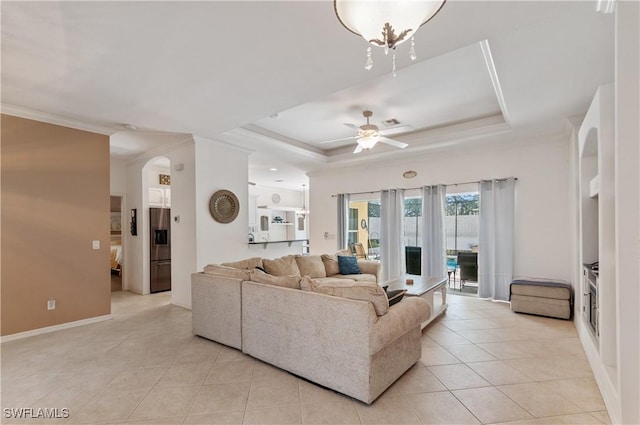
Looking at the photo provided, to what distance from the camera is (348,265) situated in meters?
5.45

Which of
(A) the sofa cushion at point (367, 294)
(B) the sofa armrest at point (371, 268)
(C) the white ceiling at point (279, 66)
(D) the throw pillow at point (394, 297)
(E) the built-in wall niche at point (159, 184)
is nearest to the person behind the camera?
(C) the white ceiling at point (279, 66)

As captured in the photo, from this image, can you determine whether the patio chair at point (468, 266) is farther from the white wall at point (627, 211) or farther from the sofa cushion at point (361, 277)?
the white wall at point (627, 211)

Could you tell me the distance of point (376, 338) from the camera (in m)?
2.22

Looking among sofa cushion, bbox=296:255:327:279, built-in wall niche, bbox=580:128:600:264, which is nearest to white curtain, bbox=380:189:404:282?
sofa cushion, bbox=296:255:327:279

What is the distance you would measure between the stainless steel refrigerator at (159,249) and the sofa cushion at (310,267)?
122 inches

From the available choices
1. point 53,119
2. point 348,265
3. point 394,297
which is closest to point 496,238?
point 348,265

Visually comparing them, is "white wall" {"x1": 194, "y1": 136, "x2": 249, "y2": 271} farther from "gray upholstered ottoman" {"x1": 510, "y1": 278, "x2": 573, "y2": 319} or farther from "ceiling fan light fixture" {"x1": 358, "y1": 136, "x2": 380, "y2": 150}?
"gray upholstered ottoman" {"x1": 510, "y1": 278, "x2": 573, "y2": 319}

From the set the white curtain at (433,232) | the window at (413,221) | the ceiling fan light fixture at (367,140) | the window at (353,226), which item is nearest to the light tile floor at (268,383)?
the white curtain at (433,232)

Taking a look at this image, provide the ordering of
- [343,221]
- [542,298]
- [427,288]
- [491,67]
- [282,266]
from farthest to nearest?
[343,221] → [282,266] → [542,298] → [427,288] → [491,67]

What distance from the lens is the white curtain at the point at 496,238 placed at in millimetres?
5098

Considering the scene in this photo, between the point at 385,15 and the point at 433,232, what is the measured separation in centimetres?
496

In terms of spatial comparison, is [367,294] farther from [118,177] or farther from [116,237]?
[116,237]

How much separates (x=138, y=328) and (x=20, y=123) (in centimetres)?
292

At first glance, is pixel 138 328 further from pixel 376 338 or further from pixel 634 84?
pixel 634 84
